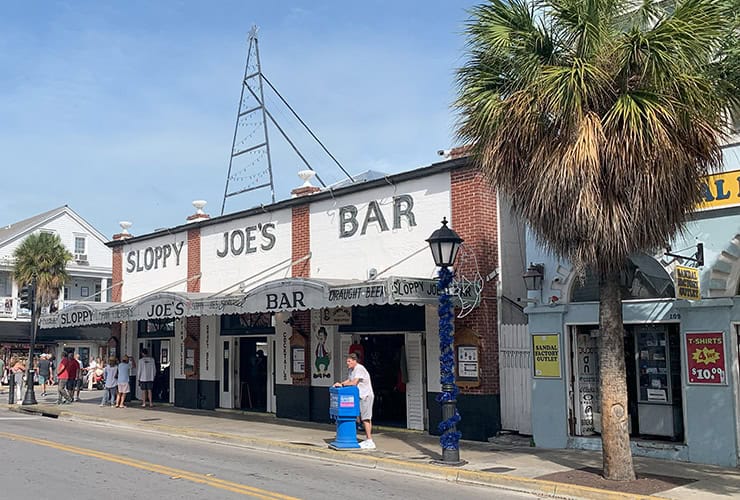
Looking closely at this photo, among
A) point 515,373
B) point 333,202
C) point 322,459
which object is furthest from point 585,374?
point 333,202

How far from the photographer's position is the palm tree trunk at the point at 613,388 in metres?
10.5

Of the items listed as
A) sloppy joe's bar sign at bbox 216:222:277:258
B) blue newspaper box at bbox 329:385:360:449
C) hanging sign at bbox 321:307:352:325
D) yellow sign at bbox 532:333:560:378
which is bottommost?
blue newspaper box at bbox 329:385:360:449

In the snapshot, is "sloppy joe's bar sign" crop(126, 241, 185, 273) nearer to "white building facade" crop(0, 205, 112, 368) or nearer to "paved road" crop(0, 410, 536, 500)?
"paved road" crop(0, 410, 536, 500)

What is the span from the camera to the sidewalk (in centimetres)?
1038

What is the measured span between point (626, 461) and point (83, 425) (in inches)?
567

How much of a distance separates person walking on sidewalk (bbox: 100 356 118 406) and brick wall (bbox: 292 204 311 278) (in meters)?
8.73

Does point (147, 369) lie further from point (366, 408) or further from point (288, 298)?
point (366, 408)

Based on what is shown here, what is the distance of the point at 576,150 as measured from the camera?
998 cm

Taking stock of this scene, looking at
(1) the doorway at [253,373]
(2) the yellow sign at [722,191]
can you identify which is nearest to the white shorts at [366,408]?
(2) the yellow sign at [722,191]

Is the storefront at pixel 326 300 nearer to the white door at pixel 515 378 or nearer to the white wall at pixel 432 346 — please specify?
the white wall at pixel 432 346

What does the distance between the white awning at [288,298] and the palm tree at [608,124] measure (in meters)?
4.29

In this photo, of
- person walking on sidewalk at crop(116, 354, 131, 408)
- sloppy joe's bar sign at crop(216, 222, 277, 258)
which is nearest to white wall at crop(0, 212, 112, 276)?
person walking on sidewalk at crop(116, 354, 131, 408)

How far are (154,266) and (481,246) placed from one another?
1354 cm

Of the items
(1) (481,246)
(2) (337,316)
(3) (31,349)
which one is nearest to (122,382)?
(3) (31,349)
